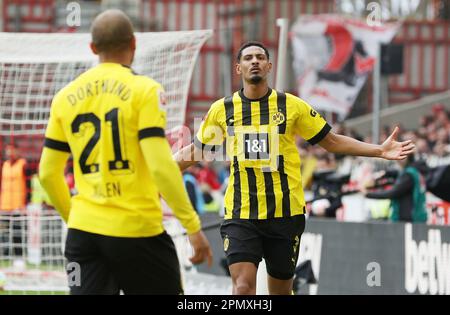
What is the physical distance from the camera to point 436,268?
1144 centimetres

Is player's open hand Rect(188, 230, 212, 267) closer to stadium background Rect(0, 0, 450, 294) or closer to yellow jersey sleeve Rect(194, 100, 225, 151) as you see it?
yellow jersey sleeve Rect(194, 100, 225, 151)

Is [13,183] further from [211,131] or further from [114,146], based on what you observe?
[114,146]

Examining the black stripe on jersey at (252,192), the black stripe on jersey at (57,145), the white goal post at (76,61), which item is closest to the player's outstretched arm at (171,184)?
the black stripe on jersey at (57,145)

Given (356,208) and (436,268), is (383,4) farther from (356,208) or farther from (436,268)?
(436,268)

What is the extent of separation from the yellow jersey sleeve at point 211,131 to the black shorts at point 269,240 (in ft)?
2.16

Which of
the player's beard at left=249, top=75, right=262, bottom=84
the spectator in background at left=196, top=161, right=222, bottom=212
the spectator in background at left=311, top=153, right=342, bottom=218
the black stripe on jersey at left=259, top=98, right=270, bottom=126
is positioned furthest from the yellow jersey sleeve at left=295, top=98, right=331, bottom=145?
the spectator in background at left=196, top=161, right=222, bottom=212

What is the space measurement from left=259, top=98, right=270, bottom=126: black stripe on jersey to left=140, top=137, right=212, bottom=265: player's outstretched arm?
2342mm

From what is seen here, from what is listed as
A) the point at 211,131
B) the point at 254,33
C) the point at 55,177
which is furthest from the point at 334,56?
the point at 55,177

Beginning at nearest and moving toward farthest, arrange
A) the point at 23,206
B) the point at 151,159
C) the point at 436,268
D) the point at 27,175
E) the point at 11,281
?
the point at 151,159 → the point at 436,268 → the point at 11,281 → the point at 23,206 → the point at 27,175

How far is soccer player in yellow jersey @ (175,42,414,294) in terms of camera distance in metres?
7.87

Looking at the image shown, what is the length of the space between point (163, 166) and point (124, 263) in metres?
0.58

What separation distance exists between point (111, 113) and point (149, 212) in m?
0.58

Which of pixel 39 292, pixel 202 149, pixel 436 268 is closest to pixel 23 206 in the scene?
pixel 39 292

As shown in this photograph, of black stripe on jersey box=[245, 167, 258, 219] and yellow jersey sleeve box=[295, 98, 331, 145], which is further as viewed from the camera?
yellow jersey sleeve box=[295, 98, 331, 145]
